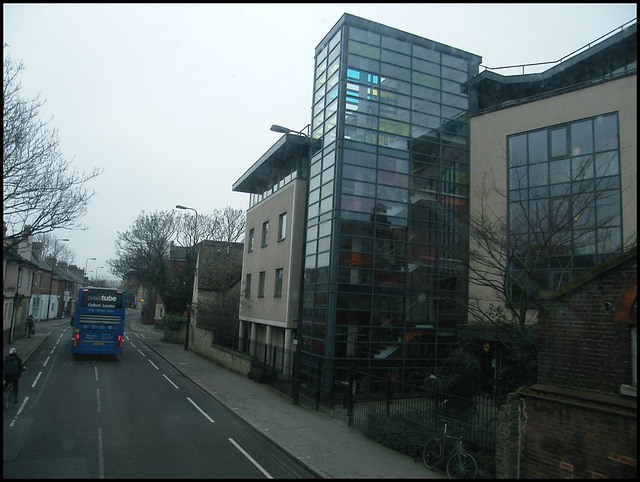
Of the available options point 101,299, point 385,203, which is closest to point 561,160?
point 385,203

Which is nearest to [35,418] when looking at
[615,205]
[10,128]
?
[10,128]

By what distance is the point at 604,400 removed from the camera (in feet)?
20.3

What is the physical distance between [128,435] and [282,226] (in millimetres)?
13263

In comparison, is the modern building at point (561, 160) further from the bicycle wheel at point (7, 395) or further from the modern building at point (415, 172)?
the bicycle wheel at point (7, 395)

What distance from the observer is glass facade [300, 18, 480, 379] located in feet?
55.6

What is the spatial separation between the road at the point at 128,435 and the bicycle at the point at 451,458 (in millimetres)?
2355

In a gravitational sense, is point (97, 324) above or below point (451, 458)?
above

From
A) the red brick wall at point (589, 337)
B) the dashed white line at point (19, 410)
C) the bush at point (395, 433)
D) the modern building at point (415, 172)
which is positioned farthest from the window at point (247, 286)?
the red brick wall at point (589, 337)

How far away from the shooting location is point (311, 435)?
11125 mm

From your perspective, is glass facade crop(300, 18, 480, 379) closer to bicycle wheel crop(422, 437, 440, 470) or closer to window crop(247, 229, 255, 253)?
bicycle wheel crop(422, 437, 440, 470)

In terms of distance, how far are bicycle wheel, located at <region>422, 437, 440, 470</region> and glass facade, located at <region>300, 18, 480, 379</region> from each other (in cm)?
738

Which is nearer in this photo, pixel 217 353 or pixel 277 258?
pixel 277 258

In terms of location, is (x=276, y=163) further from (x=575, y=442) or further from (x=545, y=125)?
(x=575, y=442)

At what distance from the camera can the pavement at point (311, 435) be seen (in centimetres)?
866
